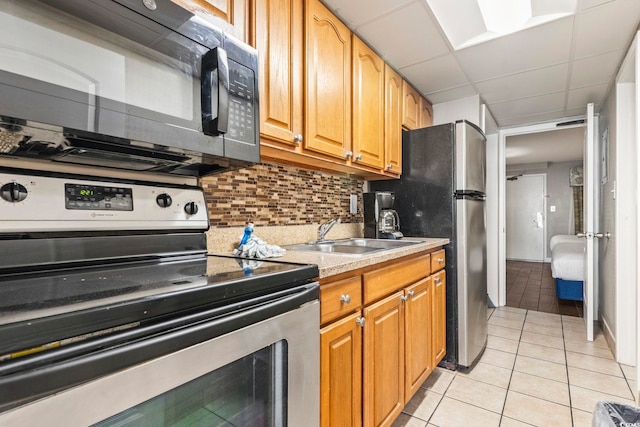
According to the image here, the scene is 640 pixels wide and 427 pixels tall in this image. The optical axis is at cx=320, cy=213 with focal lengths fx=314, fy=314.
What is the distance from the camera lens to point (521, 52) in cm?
212

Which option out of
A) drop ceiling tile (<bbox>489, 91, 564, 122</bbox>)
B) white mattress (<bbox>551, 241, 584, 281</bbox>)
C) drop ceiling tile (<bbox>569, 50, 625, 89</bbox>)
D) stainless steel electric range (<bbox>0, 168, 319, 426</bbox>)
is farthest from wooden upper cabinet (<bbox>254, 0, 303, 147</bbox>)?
white mattress (<bbox>551, 241, 584, 281</bbox>)

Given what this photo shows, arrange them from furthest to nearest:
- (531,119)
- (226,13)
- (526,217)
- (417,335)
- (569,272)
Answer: (526,217) → (569,272) → (531,119) → (417,335) → (226,13)

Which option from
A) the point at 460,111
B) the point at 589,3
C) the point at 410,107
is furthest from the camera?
the point at 460,111

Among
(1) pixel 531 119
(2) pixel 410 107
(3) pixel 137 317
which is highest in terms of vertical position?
(1) pixel 531 119

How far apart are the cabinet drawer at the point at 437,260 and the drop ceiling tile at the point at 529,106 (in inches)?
74.2

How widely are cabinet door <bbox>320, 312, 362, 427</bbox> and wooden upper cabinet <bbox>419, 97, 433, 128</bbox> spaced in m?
2.14

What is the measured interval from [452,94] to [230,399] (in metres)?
2.93

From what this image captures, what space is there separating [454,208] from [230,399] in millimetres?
1870

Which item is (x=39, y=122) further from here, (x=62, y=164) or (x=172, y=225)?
(x=172, y=225)

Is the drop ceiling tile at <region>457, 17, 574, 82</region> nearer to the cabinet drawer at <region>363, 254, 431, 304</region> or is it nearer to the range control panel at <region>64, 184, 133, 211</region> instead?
the cabinet drawer at <region>363, 254, 431, 304</region>

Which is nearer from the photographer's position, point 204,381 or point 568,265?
point 204,381

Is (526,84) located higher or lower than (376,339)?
higher

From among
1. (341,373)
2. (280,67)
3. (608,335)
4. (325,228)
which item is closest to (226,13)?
(280,67)

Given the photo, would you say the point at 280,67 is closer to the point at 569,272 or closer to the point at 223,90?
the point at 223,90
